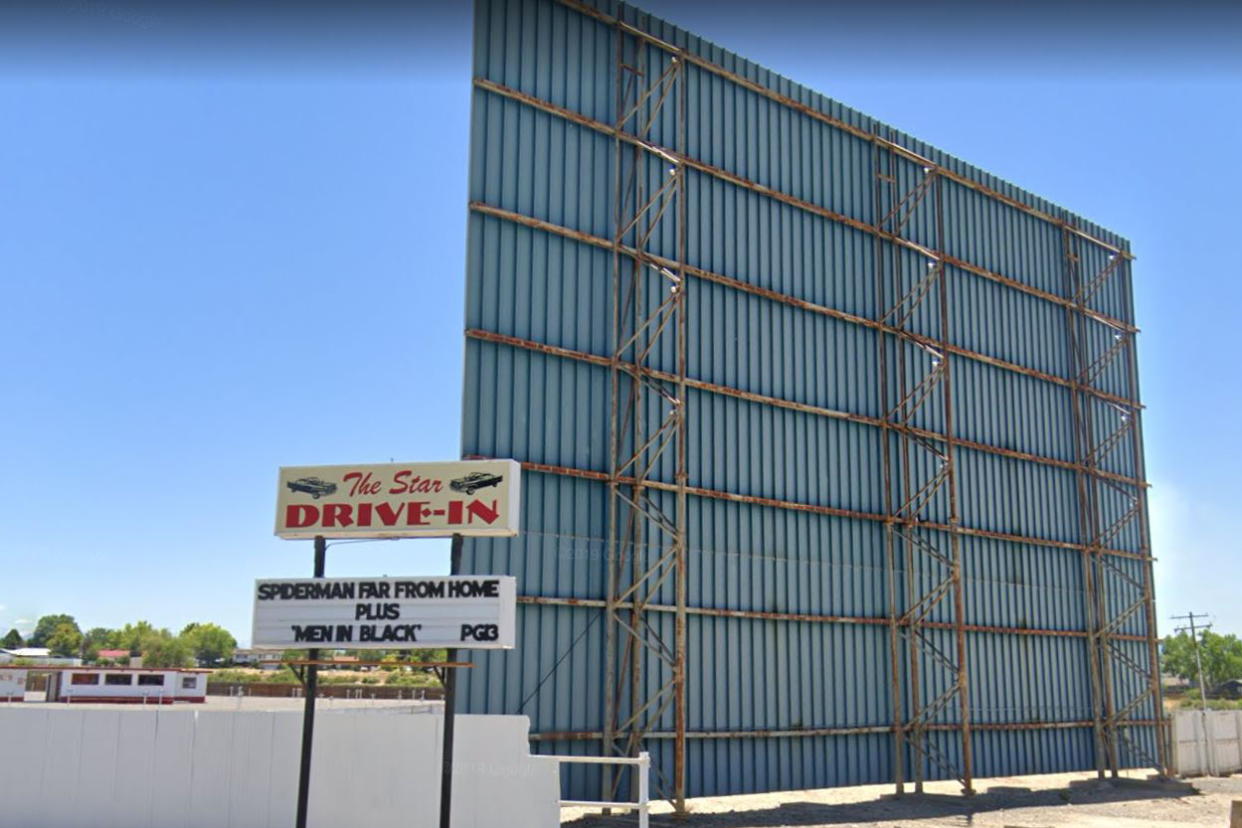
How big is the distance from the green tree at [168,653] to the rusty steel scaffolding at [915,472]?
409 feet

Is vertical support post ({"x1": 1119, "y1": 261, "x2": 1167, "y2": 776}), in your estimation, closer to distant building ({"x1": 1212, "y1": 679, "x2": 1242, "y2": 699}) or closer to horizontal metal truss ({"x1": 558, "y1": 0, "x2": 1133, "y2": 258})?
horizontal metal truss ({"x1": 558, "y1": 0, "x2": 1133, "y2": 258})

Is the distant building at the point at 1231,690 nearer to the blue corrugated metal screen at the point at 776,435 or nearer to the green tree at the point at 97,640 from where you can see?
the blue corrugated metal screen at the point at 776,435

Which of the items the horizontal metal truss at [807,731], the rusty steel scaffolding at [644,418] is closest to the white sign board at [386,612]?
the horizontal metal truss at [807,731]

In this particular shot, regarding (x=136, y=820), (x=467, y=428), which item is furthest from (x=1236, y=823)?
(x=136, y=820)

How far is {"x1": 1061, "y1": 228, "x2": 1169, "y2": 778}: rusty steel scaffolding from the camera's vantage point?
1683 inches

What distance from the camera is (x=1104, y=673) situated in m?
42.8

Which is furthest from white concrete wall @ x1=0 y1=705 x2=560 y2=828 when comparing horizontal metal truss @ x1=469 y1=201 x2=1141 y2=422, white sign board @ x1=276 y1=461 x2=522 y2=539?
horizontal metal truss @ x1=469 y1=201 x2=1141 y2=422

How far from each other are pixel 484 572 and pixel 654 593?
4646 millimetres

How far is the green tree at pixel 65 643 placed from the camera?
163200 mm

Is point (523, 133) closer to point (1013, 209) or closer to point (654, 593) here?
point (654, 593)

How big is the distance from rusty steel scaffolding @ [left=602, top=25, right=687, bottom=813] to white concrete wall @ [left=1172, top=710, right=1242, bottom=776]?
2331 cm

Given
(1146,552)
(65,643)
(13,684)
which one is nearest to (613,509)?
(1146,552)

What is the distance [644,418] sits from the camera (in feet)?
101

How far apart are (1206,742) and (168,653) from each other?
137 meters
